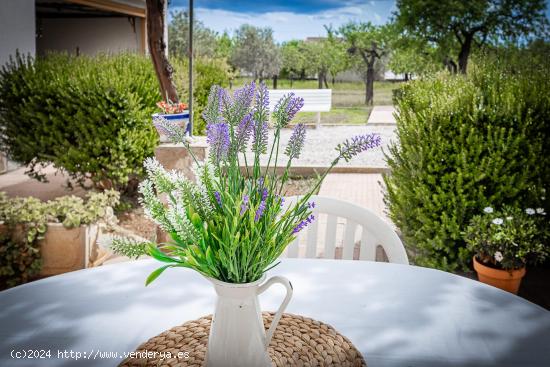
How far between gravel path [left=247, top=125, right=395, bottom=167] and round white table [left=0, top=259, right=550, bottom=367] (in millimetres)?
4100

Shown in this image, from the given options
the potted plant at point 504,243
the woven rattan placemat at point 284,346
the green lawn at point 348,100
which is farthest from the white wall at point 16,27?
the green lawn at point 348,100

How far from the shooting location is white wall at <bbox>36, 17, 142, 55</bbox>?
12062 mm

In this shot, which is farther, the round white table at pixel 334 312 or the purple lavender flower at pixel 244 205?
the round white table at pixel 334 312

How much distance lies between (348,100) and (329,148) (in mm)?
12131

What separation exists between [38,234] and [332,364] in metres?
2.23

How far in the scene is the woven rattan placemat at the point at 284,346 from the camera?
873mm

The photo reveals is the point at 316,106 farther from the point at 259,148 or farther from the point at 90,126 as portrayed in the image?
the point at 259,148

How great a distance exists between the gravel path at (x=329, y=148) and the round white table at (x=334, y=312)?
4100 millimetres

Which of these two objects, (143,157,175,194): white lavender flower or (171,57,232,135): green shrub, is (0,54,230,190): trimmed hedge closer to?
(171,57,232,135): green shrub

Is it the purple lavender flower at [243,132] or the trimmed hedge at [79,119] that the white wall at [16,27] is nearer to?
the trimmed hedge at [79,119]

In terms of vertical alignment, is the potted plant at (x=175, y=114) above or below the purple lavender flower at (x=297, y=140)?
below

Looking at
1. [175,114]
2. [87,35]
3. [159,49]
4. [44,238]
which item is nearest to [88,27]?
[87,35]

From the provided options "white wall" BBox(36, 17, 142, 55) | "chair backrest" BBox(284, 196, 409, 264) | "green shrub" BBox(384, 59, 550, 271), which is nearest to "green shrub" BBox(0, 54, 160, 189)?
"green shrub" BBox(384, 59, 550, 271)

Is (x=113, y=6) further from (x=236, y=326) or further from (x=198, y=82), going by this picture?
(x=236, y=326)
